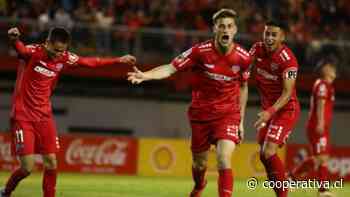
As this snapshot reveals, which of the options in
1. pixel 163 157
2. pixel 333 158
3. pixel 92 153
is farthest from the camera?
pixel 333 158

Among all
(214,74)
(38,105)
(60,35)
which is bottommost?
(38,105)

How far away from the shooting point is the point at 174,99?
2777 centimetres

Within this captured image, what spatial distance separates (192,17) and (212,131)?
14.8 meters

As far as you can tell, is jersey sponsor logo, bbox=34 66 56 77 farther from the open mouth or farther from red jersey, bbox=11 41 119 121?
the open mouth

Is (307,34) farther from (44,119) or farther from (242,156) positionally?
(44,119)

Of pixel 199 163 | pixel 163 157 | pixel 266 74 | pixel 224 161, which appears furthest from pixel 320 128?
pixel 163 157

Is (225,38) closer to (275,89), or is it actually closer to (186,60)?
(186,60)

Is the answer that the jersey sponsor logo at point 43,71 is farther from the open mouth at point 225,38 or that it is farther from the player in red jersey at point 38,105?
the open mouth at point 225,38

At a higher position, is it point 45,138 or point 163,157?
point 163,157

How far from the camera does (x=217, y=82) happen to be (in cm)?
1033

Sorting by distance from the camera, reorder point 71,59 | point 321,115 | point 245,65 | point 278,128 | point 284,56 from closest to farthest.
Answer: point 245,65, point 71,59, point 284,56, point 278,128, point 321,115

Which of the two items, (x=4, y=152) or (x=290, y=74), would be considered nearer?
(x=290, y=74)

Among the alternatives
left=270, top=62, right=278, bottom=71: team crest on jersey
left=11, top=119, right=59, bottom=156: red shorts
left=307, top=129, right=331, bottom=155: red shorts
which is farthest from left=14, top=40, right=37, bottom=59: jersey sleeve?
left=307, top=129, right=331, bottom=155: red shorts

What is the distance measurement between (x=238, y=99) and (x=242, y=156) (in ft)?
39.9
